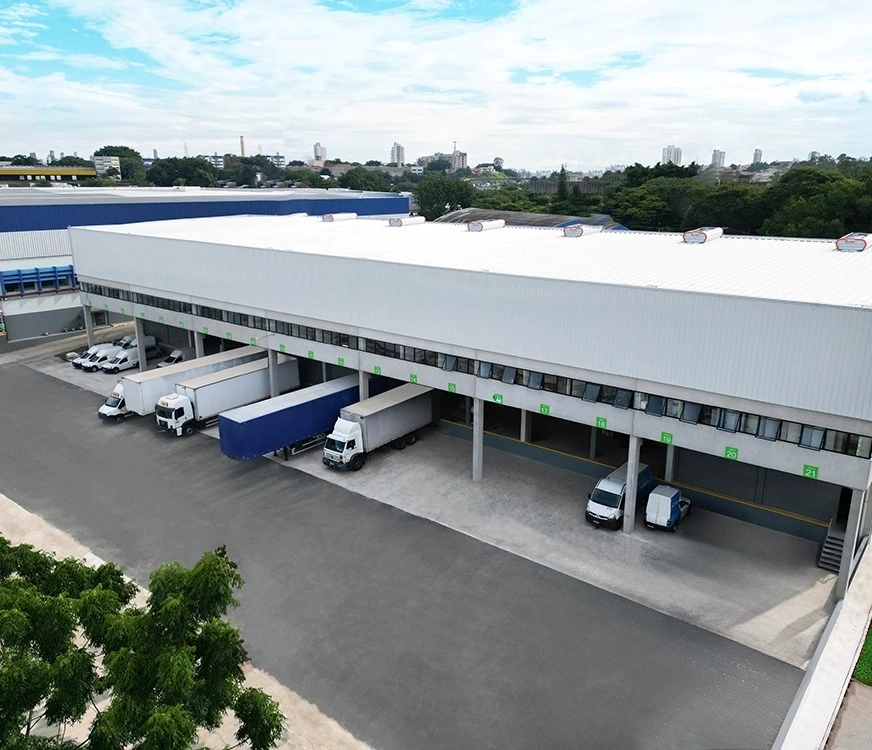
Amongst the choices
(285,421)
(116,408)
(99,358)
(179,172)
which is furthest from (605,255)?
(179,172)

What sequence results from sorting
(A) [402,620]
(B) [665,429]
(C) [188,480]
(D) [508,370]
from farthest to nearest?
(C) [188,480]
(D) [508,370]
(B) [665,429]
(A) [402,620]

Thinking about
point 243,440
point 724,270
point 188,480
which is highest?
point 724,270

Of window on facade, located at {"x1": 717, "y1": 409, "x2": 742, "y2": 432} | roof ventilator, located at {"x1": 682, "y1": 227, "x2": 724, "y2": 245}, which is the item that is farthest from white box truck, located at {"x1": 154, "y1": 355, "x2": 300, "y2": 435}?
window on facade, located at {"x1": 717, "y1": 409, "x2": 742, "y2": 432}

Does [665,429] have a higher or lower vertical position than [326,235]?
lower

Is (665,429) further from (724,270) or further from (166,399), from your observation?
(166,399)

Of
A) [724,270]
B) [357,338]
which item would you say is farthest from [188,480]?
[724,270]

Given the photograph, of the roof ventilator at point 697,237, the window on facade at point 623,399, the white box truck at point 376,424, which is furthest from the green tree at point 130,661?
the roof ventilator at point 697,237

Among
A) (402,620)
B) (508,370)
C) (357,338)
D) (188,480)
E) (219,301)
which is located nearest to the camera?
(402,620)
